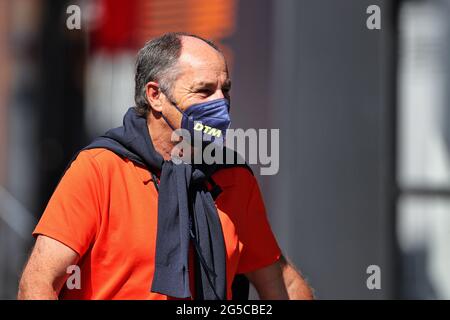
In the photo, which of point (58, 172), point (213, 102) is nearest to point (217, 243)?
point (213, 102)

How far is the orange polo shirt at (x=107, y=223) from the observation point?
106 inches

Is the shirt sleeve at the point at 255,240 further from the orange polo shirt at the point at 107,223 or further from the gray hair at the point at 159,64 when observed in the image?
the gray hair at the point at 159,64

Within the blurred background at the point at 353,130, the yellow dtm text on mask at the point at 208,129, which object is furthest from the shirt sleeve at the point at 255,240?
the blurred background at the point at 353,130

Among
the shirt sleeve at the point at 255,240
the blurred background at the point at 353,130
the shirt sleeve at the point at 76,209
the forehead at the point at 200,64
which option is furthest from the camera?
the blurred background at the point at 353,130

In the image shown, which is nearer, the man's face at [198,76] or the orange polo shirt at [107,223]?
the orange polo shirt at [107,223]

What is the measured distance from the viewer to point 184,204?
2.87 meters

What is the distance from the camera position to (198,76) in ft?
9.44

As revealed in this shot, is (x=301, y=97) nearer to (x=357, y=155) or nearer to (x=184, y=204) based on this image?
(x=357, y=155)

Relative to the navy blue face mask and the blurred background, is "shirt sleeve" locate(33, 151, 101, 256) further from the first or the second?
the blurred background

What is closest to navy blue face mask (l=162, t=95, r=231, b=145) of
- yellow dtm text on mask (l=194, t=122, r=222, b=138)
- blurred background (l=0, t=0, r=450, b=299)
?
yellow dtm text on mask (l=194, t=122, r=222, b=138)

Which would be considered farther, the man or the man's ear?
the man's ear

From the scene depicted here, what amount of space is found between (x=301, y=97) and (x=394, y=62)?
59 cm

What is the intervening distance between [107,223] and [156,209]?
168 mm

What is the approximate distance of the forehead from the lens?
2.87 metres
